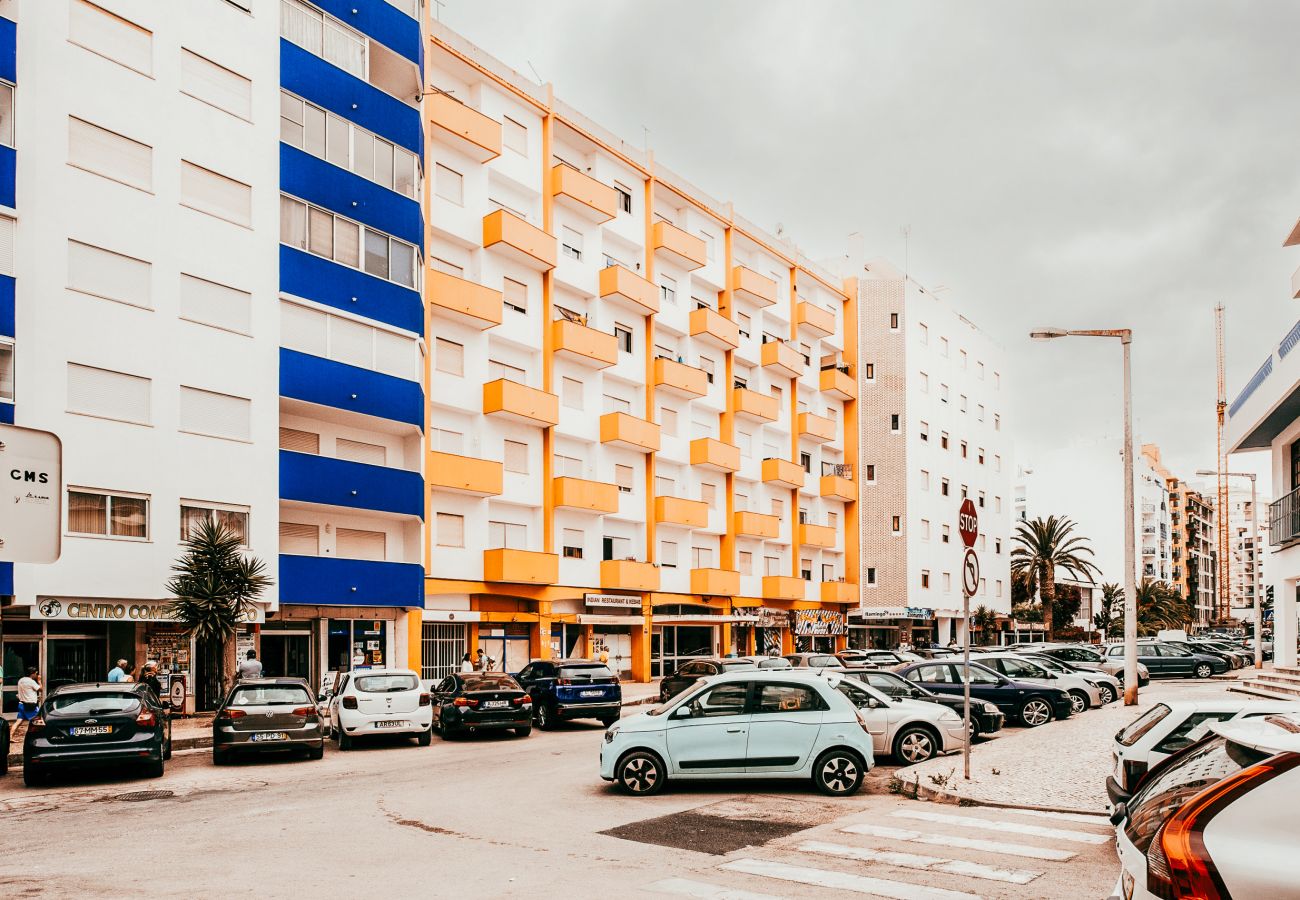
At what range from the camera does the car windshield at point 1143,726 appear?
11.3 metres

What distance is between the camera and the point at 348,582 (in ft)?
106

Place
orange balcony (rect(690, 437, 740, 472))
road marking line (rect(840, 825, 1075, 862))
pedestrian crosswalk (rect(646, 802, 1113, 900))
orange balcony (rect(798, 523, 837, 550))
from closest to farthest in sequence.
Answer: pedestrian crosswalk (rect(646, 802, 1113, 900)) → road marking line (rect(840, 825, 1075, 862)) → orange balcony (rect(690, 437, 740, 472)) → orange balcony (rect(798, 523, 837, 550))

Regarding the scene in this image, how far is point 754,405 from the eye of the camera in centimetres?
5384

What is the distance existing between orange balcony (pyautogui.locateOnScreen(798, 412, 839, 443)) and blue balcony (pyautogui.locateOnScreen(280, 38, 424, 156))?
92.1 feet

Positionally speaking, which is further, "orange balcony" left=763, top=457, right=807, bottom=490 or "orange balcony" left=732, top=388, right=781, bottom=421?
"orange balcony" left=763, top=457, right=807, bottom=490

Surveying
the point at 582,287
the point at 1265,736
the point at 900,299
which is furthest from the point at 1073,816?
the point at 900,299

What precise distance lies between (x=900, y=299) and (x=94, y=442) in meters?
46.3

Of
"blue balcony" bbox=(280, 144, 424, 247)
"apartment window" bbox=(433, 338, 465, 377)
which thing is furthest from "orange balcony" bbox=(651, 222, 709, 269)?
"blue balcony" bbox=(280, 144, 424, 247)

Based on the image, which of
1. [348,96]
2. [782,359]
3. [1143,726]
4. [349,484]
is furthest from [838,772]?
[782,359]

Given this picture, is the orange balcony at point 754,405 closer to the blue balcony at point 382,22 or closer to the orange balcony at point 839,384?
the orange balcony at point 839,384

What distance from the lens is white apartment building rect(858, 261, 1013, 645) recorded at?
6219 centimetres

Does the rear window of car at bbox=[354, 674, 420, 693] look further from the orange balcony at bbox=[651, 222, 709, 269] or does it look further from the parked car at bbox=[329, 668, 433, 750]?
the orange balcony at bbox=[651, 222, 709, 269]

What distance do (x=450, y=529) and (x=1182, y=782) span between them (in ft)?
112

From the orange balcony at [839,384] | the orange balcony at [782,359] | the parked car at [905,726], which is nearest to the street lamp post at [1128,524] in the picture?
the parked car at [905,726]
